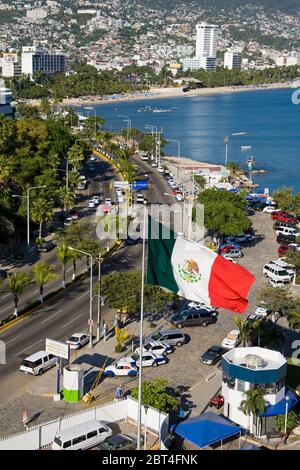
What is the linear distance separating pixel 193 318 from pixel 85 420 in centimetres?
1369

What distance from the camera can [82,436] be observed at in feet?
82.8

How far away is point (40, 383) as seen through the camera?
3153 cm

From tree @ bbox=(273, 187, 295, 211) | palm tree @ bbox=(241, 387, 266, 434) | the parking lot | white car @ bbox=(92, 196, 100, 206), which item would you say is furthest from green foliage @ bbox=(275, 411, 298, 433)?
tree @ bbox=(273, 187, 295, 211)

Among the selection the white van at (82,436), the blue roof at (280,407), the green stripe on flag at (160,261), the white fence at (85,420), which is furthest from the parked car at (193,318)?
the green stripe on flag at (160,261)

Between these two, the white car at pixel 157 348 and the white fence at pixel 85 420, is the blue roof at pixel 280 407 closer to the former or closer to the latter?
the white fence at pixel 85 420

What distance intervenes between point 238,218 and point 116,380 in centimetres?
2601

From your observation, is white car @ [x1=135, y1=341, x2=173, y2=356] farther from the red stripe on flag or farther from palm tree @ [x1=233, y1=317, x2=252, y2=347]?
the red stripe on flag

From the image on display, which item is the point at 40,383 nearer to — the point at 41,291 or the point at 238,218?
the point at 41,291

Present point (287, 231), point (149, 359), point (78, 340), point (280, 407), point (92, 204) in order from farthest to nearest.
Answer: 1. point (92, 204)
2. point (287, 231)
3. point (78, 340)
4. point (149, 359)
5. point (280, 407)

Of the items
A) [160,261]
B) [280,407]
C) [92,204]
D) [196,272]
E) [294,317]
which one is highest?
[160,261]

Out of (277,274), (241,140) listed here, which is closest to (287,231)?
(277,274)

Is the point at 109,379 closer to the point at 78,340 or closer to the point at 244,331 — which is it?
the point at 78,340

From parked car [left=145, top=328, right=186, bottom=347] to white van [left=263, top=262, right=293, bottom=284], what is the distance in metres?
12.8

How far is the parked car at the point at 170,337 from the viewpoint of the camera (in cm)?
3578
